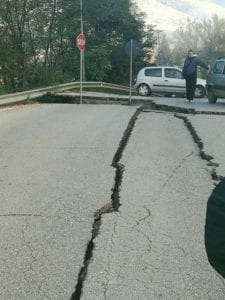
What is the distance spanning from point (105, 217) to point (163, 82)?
24.9m

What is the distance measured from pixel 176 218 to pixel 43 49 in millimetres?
33595

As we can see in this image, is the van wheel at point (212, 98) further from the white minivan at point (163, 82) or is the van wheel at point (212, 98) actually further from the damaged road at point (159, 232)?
the damaged road at point (159, 232)

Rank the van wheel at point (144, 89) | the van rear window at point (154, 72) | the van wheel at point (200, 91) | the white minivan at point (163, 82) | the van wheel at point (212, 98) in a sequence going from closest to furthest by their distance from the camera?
the van wheel at point (212, 98) → the van wheel at point (200, 91) → the white minivan at point (163, 82) → the van wheel at point (144, 89) → the van rear window at point (154, 72)

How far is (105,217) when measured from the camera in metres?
5.30

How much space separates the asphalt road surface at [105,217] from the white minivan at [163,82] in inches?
761

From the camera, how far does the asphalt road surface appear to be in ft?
12.6

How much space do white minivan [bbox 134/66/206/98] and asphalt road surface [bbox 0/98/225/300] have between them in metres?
19.3

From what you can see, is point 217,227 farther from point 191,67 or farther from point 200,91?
point 200,91

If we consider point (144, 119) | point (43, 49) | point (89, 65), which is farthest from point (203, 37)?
point (144, 119)

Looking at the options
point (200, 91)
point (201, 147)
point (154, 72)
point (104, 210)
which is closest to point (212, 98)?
point (200, 91)

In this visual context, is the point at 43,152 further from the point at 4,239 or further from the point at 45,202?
the point at 4,239

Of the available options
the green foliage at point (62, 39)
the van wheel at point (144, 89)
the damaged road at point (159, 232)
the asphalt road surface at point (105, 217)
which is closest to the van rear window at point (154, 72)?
the van wheel at point (144, 89)

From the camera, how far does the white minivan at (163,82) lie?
29703 millimetres

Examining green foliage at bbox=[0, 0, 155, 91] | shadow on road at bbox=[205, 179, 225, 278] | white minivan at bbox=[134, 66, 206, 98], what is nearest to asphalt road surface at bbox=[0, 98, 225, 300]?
shadow on road at bbox=[205, 179, 225, 278]
